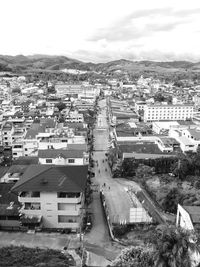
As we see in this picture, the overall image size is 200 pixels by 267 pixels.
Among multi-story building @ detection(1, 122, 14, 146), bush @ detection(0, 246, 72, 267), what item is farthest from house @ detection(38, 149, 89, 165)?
multi-story building @ detection(1, 122, 14, 146)

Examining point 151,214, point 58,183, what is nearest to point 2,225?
point 58,183

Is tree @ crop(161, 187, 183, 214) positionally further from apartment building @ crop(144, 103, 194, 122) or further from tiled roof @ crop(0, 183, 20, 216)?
apartment building @ crop(144, 103, 194, 122)

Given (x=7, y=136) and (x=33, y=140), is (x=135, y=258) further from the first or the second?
(x=7, y=136)

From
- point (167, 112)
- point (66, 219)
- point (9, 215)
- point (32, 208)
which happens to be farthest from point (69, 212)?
point (167, 112)

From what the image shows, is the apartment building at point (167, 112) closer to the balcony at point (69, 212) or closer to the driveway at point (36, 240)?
the balcony at point (69, 212)

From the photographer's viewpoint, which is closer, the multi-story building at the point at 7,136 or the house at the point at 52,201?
the house at the point at 52,201

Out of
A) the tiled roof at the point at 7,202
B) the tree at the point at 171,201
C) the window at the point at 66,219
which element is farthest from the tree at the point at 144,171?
the tiled roof at the point at 7,202
